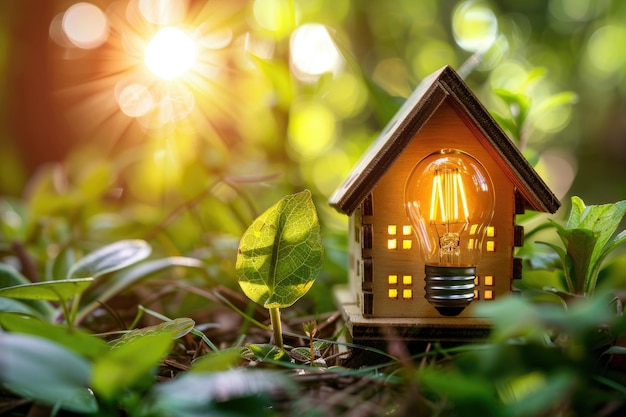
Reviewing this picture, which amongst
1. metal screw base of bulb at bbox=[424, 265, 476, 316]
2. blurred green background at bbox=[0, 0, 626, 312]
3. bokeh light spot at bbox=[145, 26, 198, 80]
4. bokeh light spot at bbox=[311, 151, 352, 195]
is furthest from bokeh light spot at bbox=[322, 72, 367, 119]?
metal screw base of bulb at bbox=[424, 265, 476, 316]

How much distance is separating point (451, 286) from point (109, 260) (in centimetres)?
43

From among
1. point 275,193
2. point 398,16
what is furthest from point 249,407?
point 398,16

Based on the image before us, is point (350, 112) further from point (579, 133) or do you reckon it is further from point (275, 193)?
point (579, 133)

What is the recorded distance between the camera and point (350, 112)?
190 cm

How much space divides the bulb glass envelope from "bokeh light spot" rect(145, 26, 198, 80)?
2.41ft

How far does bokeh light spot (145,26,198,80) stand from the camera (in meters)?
1.13

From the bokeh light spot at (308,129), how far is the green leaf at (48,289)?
69 centimetres

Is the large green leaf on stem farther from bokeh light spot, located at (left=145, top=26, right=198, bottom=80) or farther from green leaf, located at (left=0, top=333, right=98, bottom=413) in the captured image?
bokeh light spot, located at (left=145, top=26, right=198, bottom=80)

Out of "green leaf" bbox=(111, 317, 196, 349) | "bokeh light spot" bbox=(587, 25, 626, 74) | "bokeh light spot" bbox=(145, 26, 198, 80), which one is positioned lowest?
"green leaf" bbox=(111, 317, 196, 349)

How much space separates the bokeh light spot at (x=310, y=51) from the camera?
1201mm

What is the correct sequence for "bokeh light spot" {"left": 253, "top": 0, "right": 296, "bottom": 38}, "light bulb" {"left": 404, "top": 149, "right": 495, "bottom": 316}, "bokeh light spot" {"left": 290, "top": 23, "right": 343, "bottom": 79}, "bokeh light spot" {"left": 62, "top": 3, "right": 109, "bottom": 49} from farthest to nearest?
1. "bokeh light spot" {"left": 62, "top": 3, "right": 109, "bottom": 49}
2. "bokeh light spot" {"left": 290, "top": 23, "right": 343, "bottom": 79}
3. "bokeh light spot" {"left": 253, "top": 0, "right": 296, "bottom": 38}
4. "light bulb" {"left": 404, "top": 149, "right": 495, "bottom": 316}

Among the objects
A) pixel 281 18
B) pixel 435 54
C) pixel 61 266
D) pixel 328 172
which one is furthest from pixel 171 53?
pixel 435 54

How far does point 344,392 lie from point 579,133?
9.17ft

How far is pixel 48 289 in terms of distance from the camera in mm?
489
